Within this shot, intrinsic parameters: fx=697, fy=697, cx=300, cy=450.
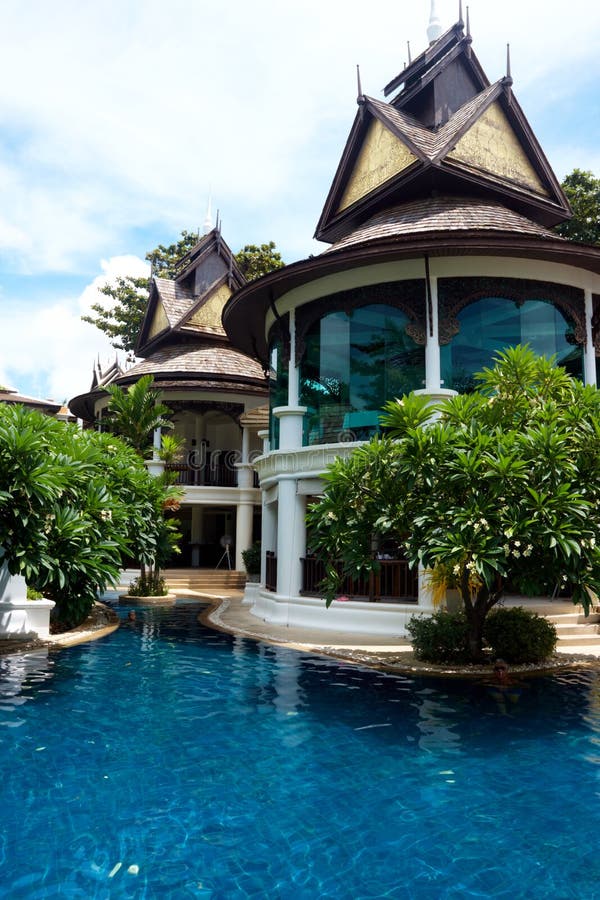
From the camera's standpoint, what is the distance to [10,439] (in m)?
10.8

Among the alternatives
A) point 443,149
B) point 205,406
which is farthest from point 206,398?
point 443,149

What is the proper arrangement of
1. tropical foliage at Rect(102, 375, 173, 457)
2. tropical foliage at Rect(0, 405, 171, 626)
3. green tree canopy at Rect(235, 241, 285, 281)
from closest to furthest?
tropical foliage at Rect(0, 405, 171, 626)
tropical foliage at Rect(102, 375, 173, 457)
green tree canopy at Rect(235, 241, 285, 281)

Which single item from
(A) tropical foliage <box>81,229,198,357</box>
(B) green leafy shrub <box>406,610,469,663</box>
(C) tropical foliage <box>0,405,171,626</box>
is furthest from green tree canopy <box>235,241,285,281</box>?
(B) green leafy shrub <box>406,610,469,663</box>

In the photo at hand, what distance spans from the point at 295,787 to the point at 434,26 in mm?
24569

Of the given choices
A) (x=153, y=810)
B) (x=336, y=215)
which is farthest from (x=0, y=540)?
(x=336, y=215)

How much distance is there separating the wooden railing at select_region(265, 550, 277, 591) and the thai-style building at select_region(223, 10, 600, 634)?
7 centimetres

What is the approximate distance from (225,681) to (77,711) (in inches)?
101

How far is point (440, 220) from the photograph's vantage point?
53.5 ft

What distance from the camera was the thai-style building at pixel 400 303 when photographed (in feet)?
50.1

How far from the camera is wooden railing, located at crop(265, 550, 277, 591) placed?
1875 centimetres

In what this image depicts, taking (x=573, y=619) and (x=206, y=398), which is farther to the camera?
(x=206, y=398)

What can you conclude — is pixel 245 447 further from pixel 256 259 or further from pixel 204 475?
pixel 256 259

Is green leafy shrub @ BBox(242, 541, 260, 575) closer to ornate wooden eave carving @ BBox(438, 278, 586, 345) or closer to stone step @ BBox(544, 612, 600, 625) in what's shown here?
stone step @ BBox(544, 612, 600, 625)

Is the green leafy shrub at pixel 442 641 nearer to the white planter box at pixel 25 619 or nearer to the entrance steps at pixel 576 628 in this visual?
the entrance steps at pixel 576 628
